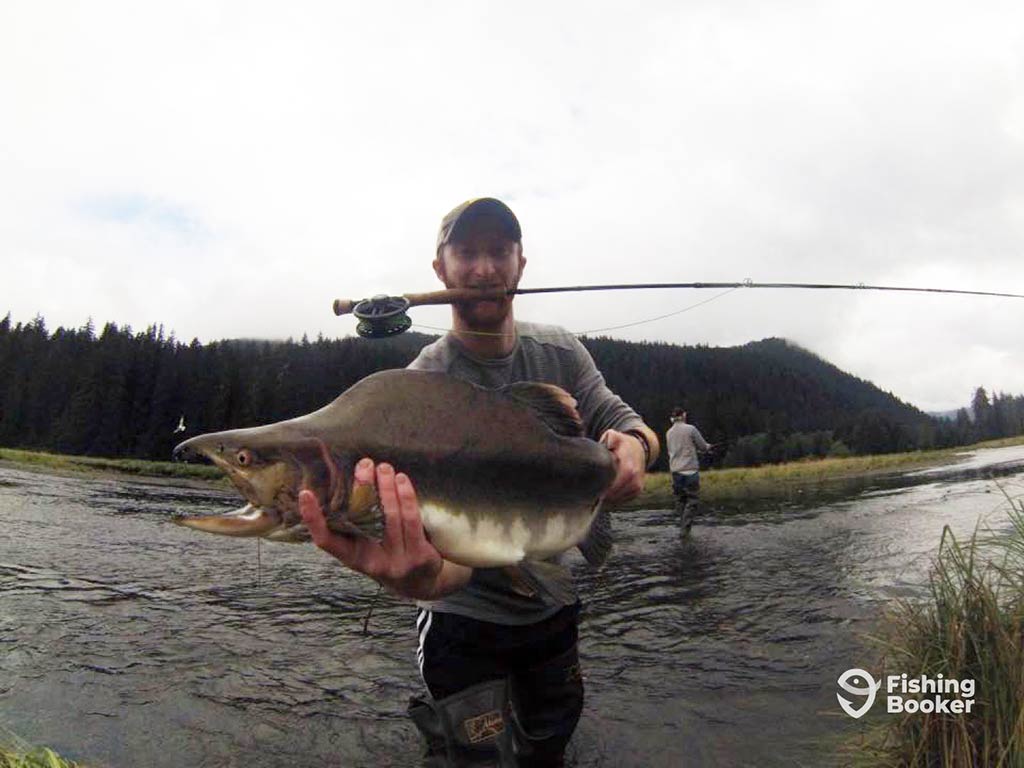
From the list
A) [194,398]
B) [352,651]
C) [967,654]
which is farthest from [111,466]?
[967,654]

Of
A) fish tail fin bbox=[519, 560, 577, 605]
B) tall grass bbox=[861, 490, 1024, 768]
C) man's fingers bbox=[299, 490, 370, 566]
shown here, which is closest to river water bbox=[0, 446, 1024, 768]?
tall grass bbox=[861, 490, 1024, 768]

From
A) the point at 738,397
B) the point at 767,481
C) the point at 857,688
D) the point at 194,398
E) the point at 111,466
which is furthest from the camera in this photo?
the point at 738,397

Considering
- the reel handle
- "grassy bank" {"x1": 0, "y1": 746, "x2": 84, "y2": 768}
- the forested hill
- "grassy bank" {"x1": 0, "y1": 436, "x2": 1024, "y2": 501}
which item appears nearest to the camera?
the reel handle

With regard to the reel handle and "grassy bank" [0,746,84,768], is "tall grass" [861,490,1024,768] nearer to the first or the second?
the reel handle

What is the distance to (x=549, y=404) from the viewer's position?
8.25ft

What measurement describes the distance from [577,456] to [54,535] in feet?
54.5

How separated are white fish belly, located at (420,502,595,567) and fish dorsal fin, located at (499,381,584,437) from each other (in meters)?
0.36

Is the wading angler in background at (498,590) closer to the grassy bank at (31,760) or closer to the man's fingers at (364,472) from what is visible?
the man's fingers at (364,472)

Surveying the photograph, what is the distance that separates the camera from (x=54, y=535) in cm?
1448

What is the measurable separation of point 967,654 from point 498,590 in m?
2.76

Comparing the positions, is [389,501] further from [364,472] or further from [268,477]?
[268,477]

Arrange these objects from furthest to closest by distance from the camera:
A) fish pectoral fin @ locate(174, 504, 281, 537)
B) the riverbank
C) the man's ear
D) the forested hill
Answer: the forested hill < the riverbank < the man's ear < fish pectoral fin @ locate(174, 504, 281, 537)

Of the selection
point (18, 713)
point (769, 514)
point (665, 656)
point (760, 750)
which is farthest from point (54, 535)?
point (769, 514)

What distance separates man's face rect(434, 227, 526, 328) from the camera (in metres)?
3.02
